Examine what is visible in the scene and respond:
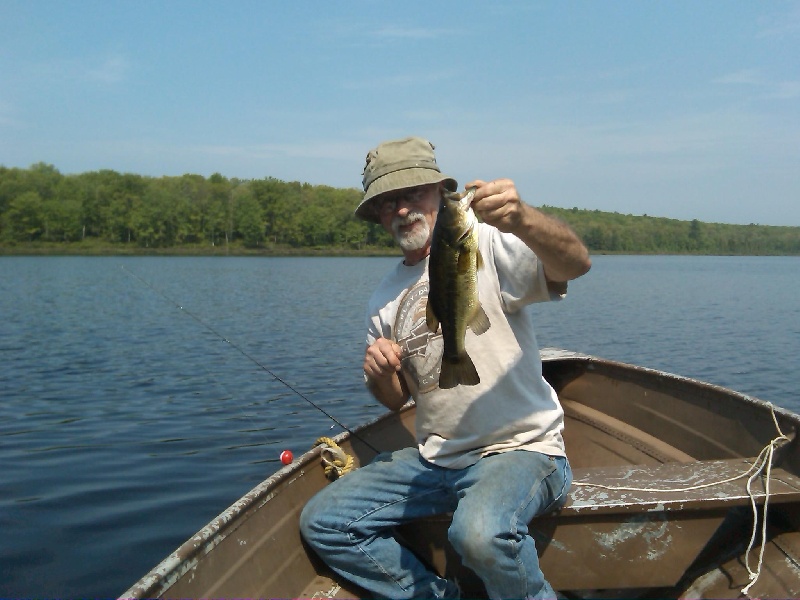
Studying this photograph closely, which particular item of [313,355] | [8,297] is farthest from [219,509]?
[8,297]

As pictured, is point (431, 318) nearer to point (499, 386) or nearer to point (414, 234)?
point (499, 386)

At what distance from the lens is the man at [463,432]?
10.8ft

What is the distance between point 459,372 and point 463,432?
1.72 ft

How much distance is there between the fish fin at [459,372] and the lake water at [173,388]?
13.3 ft

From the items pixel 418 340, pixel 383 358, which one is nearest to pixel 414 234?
pixel 418 340

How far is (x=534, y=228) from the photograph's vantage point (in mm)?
A: 3164

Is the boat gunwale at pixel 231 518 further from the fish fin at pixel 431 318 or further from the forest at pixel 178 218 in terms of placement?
the forest at pixel 178 218

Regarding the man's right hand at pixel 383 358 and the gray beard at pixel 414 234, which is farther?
the gray beard at pixel 414 234

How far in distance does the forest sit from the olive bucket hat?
8000 cm

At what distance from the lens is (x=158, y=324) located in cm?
2227

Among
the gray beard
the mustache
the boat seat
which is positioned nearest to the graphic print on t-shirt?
the gray beard

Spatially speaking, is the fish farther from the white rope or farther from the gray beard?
the white rope

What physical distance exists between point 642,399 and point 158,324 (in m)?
18.6

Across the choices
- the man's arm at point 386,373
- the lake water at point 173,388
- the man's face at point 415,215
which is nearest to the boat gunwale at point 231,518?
the man's arm at point 386,373
